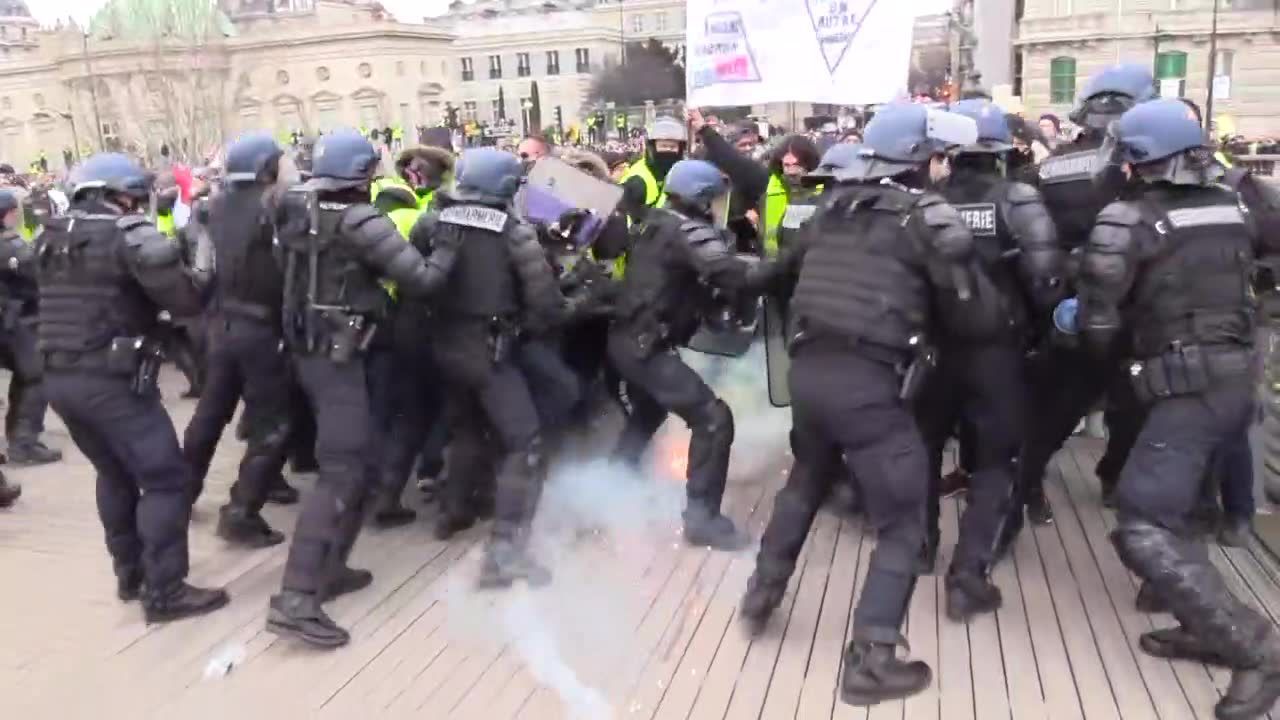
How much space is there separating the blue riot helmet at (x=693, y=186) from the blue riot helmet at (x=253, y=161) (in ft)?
6.24

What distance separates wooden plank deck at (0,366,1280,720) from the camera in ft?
13.9

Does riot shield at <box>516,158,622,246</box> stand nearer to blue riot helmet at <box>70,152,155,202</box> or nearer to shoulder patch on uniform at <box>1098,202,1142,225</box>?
blue riot helmet at <box>70,152,155,202</box>

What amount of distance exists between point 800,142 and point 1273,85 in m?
43.7

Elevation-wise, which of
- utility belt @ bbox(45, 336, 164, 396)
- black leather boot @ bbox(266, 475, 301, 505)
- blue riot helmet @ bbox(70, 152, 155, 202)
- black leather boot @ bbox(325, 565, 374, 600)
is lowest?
black leather boot @ bbox(266, 475, 301, 505)

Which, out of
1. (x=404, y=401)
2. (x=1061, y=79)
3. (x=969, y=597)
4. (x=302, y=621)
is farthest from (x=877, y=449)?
(x=1061, y=79)

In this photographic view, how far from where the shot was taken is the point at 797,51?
673 cm

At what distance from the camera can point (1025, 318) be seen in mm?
4879

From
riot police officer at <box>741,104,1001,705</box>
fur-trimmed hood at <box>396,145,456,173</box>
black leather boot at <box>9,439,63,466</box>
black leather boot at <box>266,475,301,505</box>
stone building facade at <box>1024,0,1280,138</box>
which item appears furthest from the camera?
stone building facade at <box>1024,0,1280,138</box>

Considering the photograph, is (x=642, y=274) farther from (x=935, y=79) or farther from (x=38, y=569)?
(x=935, y=79)

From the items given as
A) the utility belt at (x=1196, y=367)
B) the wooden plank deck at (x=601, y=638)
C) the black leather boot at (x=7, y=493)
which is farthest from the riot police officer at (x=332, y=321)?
the black leather boot at (x=7, y=493)

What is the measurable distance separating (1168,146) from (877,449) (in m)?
1.49

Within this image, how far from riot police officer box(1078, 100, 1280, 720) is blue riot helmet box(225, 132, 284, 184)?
12.1ft

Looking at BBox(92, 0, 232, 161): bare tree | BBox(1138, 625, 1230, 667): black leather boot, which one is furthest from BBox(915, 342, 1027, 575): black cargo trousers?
BBox(92, 0, 232, 161): bare tree

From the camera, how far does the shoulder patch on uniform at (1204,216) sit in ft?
13.0
